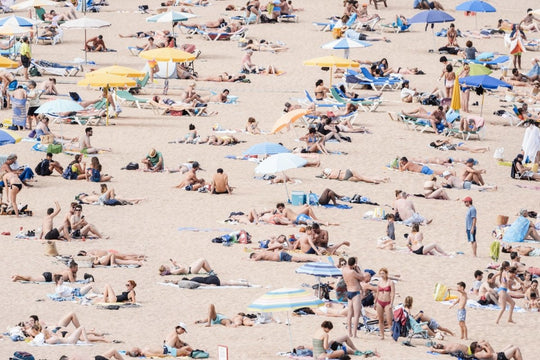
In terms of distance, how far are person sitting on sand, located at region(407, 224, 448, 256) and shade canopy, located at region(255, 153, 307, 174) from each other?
3304mm

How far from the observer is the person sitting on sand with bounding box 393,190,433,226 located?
88.3ft

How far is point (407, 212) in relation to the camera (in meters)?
27.0

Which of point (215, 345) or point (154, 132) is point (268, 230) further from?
point (154, 132)

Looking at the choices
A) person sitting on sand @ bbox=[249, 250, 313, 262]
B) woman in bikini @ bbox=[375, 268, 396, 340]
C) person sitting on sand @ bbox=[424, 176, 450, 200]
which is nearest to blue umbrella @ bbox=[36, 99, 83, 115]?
person sitting on sand @ bbox=[424, 176, 450, 200]

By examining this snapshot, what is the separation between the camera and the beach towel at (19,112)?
33156 millimetres

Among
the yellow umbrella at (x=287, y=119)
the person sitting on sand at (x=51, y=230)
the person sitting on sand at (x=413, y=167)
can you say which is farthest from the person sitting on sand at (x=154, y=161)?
the person sitting on sand at (x=51, y=230)

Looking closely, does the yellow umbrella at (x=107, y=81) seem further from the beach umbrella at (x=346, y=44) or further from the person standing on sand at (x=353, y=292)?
the person standing on sand at (x=353, y=292)

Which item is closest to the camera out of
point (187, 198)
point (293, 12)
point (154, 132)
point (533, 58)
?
point (187, 198)

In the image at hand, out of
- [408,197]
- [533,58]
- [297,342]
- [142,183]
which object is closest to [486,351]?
[297,342]

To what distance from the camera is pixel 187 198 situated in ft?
92.6

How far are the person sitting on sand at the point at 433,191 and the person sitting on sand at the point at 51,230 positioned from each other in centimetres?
778

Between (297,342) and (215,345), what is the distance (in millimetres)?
1095

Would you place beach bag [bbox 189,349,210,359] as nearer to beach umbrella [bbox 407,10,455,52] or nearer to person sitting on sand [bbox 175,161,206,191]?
person sitting on sand [bbox 175,161,206,191]

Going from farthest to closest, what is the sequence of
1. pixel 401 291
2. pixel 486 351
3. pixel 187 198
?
pixel 187 198 → pixel 401 291 → pixel 486 351
